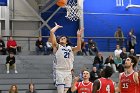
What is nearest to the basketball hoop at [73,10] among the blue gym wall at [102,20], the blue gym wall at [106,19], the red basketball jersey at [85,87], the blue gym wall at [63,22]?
the blue gym wall at [63,22]

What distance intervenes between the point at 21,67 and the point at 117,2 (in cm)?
1000

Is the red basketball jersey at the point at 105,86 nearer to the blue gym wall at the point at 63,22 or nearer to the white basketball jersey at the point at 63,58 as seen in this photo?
the white basketball jersey at the point at 63,58

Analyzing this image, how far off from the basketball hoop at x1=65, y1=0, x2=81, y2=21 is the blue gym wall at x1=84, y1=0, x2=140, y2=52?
4.58 ft

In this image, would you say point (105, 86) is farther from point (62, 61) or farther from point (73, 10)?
point (73, 10)

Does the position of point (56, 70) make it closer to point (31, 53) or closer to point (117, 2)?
point (31, 53)

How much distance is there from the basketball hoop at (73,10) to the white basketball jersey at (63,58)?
47.2 ft

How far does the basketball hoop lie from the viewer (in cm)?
2288

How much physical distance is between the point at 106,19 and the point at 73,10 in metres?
3.54

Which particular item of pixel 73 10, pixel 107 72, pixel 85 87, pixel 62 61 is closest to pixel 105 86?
pixel 107 72

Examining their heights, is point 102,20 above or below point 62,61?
above

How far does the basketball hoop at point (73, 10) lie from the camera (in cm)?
2288

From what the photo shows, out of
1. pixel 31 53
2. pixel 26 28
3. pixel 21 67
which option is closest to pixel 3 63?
pixel 21 67

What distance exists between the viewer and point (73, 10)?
74.7ft

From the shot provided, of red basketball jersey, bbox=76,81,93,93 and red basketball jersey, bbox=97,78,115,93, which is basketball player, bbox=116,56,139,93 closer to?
red basketball jersey, bbox=97,78,115,93
